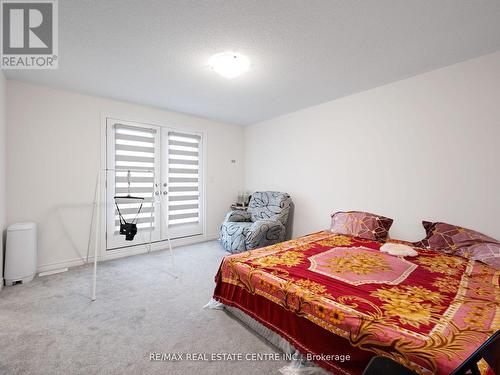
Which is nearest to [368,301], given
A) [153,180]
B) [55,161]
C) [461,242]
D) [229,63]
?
[461,242]

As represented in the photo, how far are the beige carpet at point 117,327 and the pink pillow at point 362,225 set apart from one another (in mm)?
1871

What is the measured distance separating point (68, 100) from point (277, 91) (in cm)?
299

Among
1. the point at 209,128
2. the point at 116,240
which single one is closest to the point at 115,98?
the point at 209,128

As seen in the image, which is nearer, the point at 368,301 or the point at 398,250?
the point at 368,301

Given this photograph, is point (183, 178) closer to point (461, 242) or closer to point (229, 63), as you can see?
point (229, 63)

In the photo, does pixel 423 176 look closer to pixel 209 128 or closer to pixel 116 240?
pixel 209 128

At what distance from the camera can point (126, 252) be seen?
373 cm

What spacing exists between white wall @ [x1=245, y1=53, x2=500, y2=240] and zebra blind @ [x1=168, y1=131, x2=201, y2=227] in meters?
1.85

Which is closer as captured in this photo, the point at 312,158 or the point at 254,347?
the point at 254,347

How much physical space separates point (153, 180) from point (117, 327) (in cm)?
250

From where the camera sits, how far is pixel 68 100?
320 cm

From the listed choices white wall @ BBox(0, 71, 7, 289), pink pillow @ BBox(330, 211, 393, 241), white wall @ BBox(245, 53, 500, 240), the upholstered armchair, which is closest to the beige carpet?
white wall @ BBox(0, 71, 7, 289)

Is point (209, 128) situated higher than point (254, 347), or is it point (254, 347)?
point (209, 128)

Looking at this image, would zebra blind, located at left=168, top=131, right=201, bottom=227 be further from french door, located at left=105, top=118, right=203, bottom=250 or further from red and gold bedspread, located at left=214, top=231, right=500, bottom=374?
red and gold bedspread, located at left=214, top=231, right=500, bottom=374
